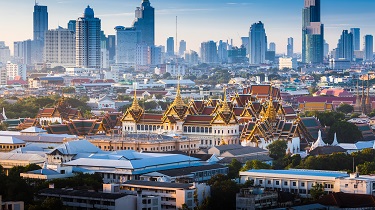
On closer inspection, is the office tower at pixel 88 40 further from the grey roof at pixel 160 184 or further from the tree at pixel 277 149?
the grey roof at pixel 160 184

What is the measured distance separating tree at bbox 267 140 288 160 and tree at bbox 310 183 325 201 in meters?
13.0

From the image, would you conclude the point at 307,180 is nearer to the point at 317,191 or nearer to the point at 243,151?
the point at 317,191

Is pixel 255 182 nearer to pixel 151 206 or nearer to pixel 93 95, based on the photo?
pixel 151 206

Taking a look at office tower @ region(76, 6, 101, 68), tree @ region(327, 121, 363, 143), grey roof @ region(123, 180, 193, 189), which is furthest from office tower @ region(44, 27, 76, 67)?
grey roof @ region(123, 180, 193, 189)

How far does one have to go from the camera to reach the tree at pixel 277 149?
2328 inches

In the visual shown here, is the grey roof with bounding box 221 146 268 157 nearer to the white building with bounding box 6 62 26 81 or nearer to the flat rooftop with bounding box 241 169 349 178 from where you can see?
the flat rooftop with bounding box 241 169 349 178

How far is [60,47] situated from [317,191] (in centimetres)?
13305

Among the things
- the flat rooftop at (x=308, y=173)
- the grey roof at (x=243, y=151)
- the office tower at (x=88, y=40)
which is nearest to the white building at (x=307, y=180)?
the flat rooftop at (x=308, y=173)

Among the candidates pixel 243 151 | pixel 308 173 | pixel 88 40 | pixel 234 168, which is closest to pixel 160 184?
pixel 308 173

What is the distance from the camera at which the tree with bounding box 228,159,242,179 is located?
4958cm

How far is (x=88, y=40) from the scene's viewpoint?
158875 mm

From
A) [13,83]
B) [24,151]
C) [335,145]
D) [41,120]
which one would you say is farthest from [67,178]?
[13,83]

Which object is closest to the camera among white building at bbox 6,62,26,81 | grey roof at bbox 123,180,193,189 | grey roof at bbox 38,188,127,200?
grey roof at bbox 38,188,127,200

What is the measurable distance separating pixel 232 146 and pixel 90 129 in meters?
11.6
